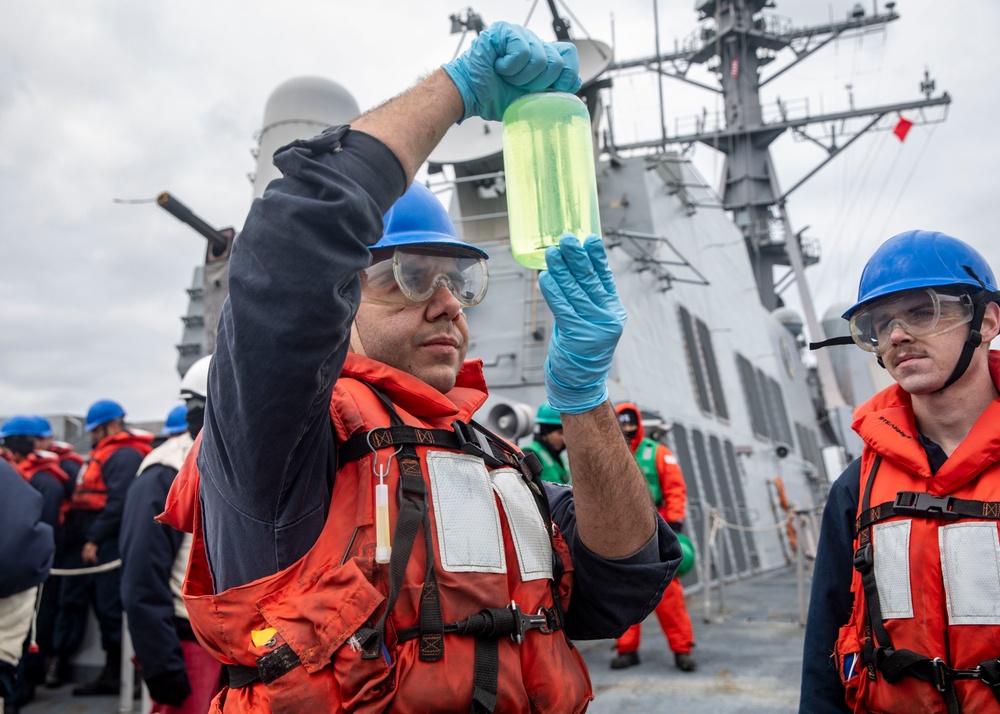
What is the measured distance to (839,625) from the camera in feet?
7.95

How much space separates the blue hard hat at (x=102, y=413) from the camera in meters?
6.46

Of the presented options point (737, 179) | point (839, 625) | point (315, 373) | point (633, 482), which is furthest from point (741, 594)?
point (737, 179)

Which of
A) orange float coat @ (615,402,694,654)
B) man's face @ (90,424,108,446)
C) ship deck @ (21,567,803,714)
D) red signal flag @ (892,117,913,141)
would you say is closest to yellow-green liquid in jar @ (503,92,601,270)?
ship deck @ (21,567,803,714)

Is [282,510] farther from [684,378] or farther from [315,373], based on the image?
→ [684,378]

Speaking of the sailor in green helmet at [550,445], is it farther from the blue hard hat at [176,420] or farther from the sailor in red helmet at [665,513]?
the blue hard hat at [176,420]

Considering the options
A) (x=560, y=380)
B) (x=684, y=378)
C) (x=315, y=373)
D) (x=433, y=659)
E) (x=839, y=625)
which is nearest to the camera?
(x=315, y=373)

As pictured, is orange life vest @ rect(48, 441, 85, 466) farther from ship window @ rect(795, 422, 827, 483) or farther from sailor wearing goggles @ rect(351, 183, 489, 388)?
ship window @ rect(795, 422, 827, 483)

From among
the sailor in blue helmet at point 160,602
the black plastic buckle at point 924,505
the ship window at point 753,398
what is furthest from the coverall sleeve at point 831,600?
the ship window at point 753,398

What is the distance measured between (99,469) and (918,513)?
6.15 meters

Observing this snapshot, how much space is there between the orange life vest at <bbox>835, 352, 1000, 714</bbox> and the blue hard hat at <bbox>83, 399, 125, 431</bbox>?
19.6 ft

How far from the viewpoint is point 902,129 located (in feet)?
63.2

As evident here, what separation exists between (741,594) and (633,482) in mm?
8898

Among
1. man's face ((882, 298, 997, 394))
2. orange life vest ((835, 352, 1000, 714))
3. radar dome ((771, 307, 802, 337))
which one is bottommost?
orange life vest ((835, 352, 1000, 714))

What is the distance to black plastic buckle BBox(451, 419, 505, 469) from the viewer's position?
5.41 ft
